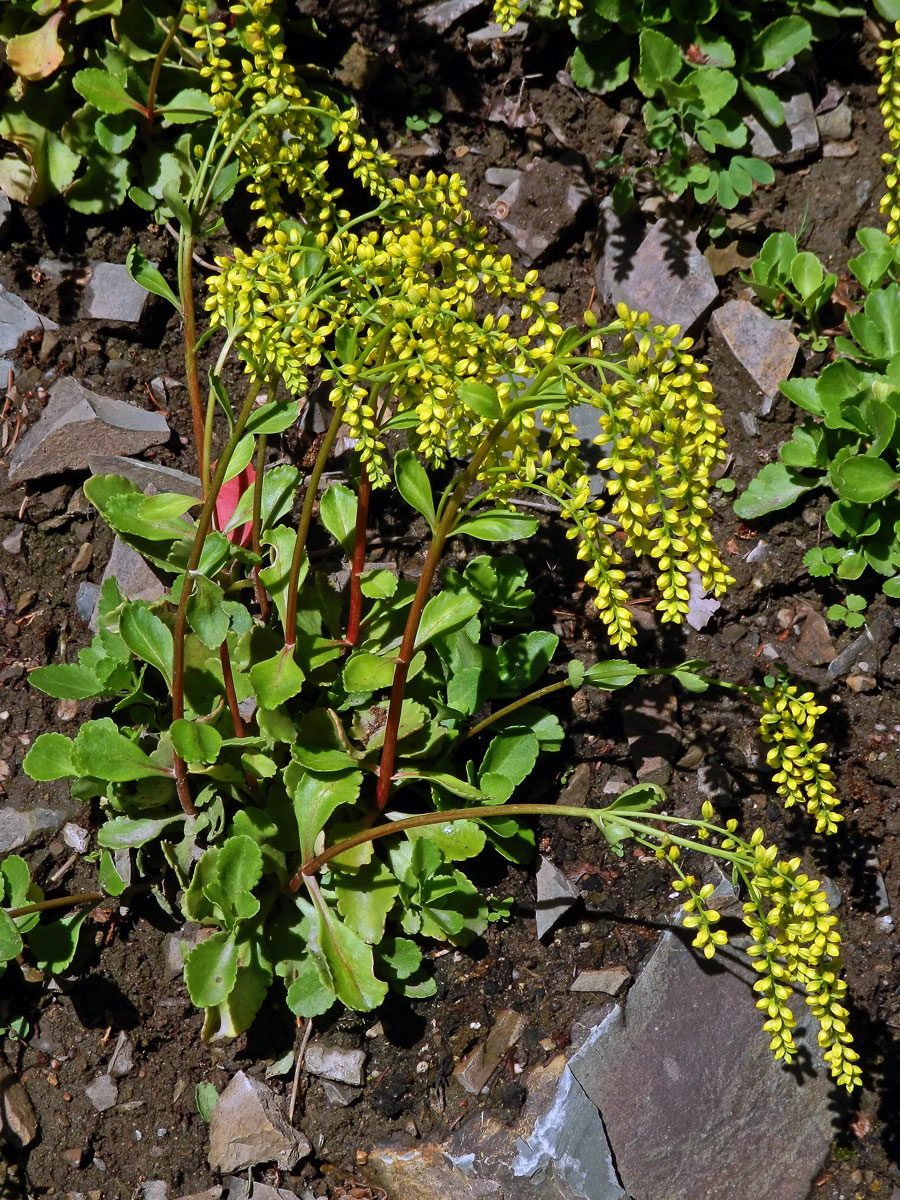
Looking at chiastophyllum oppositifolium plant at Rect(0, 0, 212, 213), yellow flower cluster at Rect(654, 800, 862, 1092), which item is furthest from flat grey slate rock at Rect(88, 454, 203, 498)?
yellow flower cluster at Rect(654, 800, 862, 1092)

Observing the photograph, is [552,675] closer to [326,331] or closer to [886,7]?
[326,331]

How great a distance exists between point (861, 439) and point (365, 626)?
1779mm

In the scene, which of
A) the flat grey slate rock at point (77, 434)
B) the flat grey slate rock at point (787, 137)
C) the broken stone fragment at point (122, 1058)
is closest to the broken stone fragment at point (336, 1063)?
the broken stone fragment at point (122, 1058)

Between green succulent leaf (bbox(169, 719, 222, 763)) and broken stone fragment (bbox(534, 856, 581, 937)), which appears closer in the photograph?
green succulent leaf (bbox(169, 719, 222, 763))

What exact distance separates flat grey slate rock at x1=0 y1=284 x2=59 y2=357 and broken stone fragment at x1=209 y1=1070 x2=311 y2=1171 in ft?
8.46

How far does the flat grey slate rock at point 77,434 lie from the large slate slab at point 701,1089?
248cm

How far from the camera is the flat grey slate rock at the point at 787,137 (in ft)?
12.7

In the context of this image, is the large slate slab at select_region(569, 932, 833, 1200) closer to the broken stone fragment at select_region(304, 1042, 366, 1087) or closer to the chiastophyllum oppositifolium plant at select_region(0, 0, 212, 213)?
the broken stone fragment at select_region(304, 1042, 366, 1087)

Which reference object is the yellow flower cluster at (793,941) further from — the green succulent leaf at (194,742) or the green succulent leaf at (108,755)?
the green succulent leaf at (108,755)

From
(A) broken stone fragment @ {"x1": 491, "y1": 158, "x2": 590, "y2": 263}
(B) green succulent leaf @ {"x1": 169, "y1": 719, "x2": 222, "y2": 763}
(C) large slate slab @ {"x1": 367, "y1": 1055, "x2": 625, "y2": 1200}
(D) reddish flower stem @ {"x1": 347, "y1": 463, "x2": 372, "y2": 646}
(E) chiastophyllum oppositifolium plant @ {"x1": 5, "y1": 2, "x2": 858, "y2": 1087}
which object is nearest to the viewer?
(E) chiastophyllum oppositifolium plant @ {"x1": 5, "y1": 2, "x2": 858, "y2": 1087}

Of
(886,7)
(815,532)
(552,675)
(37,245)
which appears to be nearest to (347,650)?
(552,675)

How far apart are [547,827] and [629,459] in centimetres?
167

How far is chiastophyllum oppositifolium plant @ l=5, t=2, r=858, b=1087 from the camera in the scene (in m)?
2.16

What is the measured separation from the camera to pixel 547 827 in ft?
10.9
